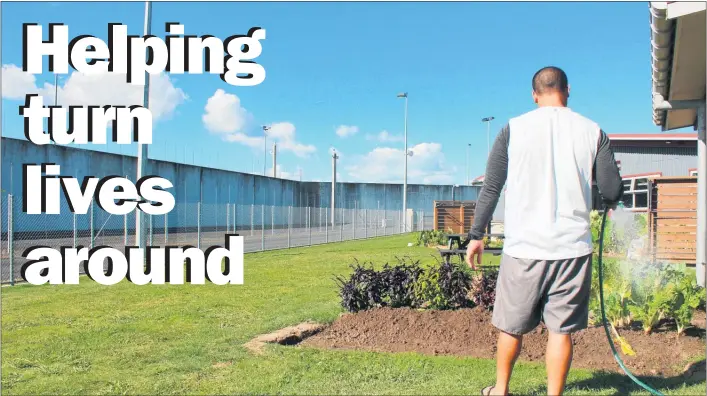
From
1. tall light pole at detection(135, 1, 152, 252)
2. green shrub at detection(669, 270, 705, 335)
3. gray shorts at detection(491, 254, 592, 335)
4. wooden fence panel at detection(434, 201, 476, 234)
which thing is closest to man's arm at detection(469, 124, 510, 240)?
gray shorts at detection(491, 254, 592, 335)

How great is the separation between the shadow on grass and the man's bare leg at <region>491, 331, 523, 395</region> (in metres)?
0.54

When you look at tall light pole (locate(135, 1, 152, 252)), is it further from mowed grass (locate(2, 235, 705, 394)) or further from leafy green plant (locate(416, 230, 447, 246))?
leafy green plant (locate(416, 230, 447, 246))

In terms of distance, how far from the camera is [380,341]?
17.9ft

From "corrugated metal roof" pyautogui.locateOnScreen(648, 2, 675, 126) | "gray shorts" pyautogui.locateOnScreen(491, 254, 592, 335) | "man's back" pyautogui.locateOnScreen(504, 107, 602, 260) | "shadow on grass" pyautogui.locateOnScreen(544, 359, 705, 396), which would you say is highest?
"corrugated metal roof" pyautogui.locateOnScreen(648, 2, 675, 126)

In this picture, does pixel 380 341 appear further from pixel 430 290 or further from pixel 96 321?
pixel 96 321

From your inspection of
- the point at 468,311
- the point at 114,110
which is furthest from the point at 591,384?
the point at 114,110

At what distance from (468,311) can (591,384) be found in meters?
1.83

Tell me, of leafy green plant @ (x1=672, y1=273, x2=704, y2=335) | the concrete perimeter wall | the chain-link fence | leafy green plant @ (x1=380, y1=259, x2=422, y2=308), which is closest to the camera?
leafy green plant @ (x1=672, y1=273, x2=704, y2=335)

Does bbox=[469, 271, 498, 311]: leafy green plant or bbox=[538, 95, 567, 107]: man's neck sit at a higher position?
bbox=[538, 95, 567, 107]: man's neck

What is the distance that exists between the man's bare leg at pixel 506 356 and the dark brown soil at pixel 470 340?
1527mm

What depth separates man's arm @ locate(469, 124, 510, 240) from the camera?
336 centimetres

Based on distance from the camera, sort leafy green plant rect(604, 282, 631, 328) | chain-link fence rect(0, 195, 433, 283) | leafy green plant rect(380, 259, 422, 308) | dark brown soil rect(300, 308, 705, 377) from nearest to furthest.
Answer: dark brown soil rect(300, 308, 705, 377) < leafy green plant rect(604, 282, 631, 328) < leafy green plant rect(380, 259, 422, 308) < chain-link fence rect(0, 195, 433, 283)

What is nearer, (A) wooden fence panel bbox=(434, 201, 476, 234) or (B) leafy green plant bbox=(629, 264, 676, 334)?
(B) leafy green plant bbox=(629, 264, 676, 334)

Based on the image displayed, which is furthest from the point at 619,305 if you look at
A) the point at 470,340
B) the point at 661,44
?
the point at 661,44
